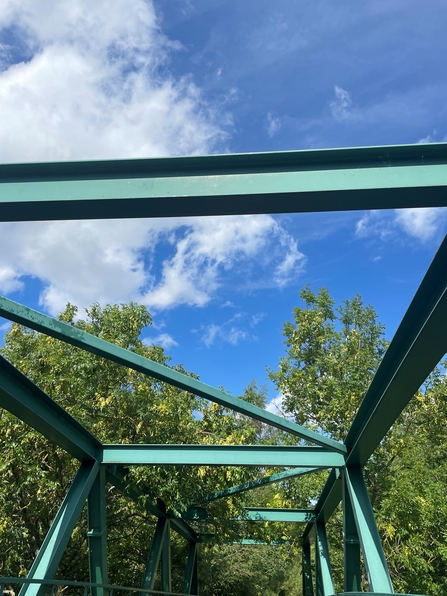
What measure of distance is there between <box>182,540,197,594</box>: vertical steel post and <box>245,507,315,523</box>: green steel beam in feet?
9.86

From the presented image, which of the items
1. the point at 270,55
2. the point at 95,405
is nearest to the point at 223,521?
the point at 95,405

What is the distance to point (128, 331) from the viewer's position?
12.6 meters

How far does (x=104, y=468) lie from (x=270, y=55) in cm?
554

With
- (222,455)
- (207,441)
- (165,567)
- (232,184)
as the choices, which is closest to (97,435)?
(207,441)

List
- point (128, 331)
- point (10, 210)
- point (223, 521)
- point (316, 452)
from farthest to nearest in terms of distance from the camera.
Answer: point (128, 331) → point (223, 521) → point (316, 452) → point (10, 210)

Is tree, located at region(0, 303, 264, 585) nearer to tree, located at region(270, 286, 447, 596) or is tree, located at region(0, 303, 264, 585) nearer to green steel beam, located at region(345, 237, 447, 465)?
tree, located at region(270, 286, 447, 596)

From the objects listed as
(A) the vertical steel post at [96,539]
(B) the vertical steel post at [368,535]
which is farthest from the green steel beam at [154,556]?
(B) the vertical steel post at [368,535]

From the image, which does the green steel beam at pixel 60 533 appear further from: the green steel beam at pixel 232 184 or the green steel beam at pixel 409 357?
the green steel beam at pixel 232 184

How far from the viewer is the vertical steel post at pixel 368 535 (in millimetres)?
4844

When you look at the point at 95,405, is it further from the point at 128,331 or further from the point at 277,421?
the point at 277,421

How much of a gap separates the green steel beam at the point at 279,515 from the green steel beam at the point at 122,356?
5.86m

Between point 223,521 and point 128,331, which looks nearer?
point 223,521

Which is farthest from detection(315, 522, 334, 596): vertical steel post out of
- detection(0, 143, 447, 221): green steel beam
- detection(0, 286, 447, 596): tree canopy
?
detection(0, 143, 447, 221): green steel beam

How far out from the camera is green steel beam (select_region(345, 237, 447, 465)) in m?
3.05
